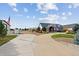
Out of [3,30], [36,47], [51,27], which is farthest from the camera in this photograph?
[3,30]

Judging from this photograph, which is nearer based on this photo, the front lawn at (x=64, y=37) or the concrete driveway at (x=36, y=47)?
the concrete driveway at (x=36, y=47)

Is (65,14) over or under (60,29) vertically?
over

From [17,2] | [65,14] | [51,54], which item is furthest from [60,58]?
[17,2]

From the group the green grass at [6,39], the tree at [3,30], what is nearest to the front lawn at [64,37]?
the green grass at [6,39]

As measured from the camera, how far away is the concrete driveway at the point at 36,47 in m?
4.77

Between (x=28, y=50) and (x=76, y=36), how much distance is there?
113 cm

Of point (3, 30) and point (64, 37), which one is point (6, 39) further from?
point (64, 37)

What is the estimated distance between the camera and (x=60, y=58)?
4.61m

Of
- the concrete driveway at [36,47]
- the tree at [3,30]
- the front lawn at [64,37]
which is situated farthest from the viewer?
the tree at [3,30]

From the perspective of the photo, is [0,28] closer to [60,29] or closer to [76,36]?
[60,29]

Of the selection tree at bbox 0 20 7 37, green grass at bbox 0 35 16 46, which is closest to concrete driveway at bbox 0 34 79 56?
green grass at bbox 0 35 16 46

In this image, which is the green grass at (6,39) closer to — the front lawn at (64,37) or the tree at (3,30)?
the tree at (3,30)

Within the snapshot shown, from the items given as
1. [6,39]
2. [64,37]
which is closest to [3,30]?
[6,39]

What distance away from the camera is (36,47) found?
509cm
